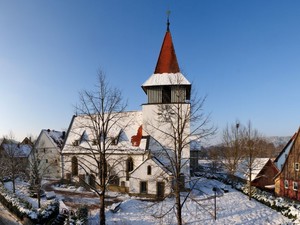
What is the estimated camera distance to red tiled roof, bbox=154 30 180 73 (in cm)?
2856

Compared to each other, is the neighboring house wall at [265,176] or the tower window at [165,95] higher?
the tower window at [165,95]

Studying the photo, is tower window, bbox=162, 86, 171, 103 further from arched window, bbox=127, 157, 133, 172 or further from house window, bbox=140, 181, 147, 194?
house window, bbox=140, 181, 147, 194

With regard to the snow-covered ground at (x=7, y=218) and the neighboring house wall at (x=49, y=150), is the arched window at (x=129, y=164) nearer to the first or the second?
the snow-covered ground at (x=7, y=218)

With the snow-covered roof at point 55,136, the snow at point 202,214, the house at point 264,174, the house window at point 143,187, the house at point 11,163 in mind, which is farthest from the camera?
the snow-covered roof at point 55,136

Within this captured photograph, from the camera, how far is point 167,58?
28.7 m

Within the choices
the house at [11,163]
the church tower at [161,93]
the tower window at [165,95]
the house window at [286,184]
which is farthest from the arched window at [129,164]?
the house window at [286,184]

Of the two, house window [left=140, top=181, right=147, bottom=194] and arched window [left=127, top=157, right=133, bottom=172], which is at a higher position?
arched window [left=127, top=157, right=133, bottom=172]

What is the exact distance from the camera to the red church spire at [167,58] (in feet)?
93.7

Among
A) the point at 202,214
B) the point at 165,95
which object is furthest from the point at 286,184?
the point at 165,95

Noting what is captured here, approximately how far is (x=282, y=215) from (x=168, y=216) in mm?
10402

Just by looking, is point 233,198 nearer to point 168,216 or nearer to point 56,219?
point 168,216

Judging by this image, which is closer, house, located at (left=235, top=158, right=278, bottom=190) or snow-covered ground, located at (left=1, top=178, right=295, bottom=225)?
snow-covered ground, located at (left=1, top=178, right=295, bottom=225)

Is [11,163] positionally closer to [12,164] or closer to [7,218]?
[12,164]

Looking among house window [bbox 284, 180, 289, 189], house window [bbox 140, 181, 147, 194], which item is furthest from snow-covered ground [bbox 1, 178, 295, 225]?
house window [bbox 284, 180, 289, 189]
